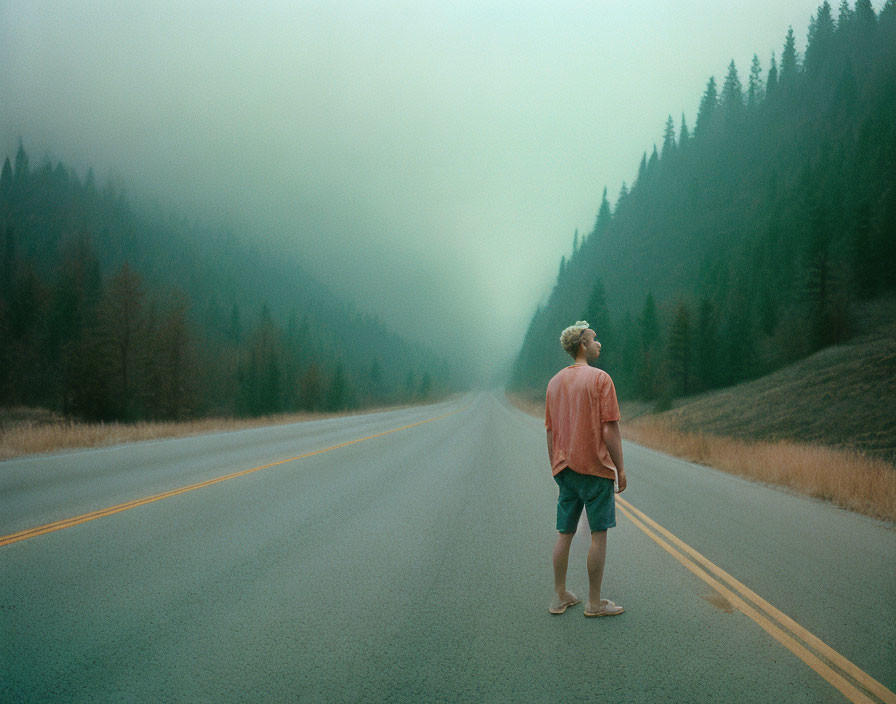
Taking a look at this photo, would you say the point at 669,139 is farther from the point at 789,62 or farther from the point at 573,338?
the point at 573,338

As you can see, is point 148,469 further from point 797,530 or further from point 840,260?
point 840,260

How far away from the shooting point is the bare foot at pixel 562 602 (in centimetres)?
386

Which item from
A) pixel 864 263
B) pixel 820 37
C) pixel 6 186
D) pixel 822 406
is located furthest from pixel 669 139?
pixel 6 186

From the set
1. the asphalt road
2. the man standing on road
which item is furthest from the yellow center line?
the man standing on road

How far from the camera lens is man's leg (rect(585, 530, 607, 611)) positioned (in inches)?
147

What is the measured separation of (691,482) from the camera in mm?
10703

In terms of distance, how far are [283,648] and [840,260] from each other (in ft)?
276

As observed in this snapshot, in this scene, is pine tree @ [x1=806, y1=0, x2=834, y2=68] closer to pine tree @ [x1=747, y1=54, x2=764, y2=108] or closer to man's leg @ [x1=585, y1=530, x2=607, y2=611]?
pine tree @ [x1=747, y1=54, x2=764, y2=108]

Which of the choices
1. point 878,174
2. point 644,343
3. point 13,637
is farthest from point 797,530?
point 878,174

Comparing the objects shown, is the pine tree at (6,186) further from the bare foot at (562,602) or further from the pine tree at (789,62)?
the pine tree at (789,62)

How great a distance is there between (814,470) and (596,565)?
356 inches

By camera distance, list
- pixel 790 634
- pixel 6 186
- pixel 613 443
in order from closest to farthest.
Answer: pixel 790 634 < pixel 613 443 < pixel 6 186

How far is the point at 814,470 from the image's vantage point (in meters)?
10.3

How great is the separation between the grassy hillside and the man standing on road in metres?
24.1
